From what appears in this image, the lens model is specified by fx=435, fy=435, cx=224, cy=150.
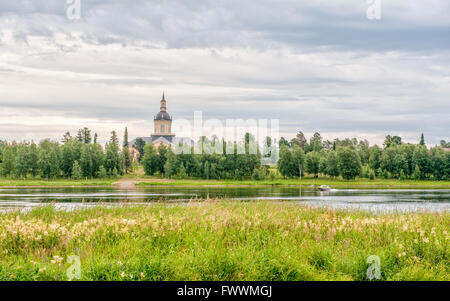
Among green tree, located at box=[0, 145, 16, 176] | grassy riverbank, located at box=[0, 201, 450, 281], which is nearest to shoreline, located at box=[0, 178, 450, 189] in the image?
green tree, located at box=[0, 145, 16, 176]

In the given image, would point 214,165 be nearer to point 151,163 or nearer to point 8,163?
point 151,163

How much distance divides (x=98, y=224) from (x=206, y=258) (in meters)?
5.79

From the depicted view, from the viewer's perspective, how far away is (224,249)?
11180mm

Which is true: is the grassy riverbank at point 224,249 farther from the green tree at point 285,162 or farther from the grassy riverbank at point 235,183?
the green tree at point 285,162

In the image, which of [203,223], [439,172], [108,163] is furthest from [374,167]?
[203,223]

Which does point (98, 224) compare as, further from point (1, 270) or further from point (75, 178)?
point (75, 178)

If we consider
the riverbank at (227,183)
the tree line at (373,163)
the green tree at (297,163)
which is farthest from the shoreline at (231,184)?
the green tree at (297,163)

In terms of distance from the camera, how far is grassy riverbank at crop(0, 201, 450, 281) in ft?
32.2

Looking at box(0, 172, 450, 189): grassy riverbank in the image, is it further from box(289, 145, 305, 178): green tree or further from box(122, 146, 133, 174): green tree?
box(122, 146, 133, 174): green tree

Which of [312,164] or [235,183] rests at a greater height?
[312,164]

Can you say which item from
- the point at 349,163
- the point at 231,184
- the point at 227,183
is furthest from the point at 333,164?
the point at 227,183

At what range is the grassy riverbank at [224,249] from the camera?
9805 millimetres

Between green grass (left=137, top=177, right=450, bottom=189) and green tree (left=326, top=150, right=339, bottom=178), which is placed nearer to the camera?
green grass (left=137, top=177, right=450, bottom=189)
